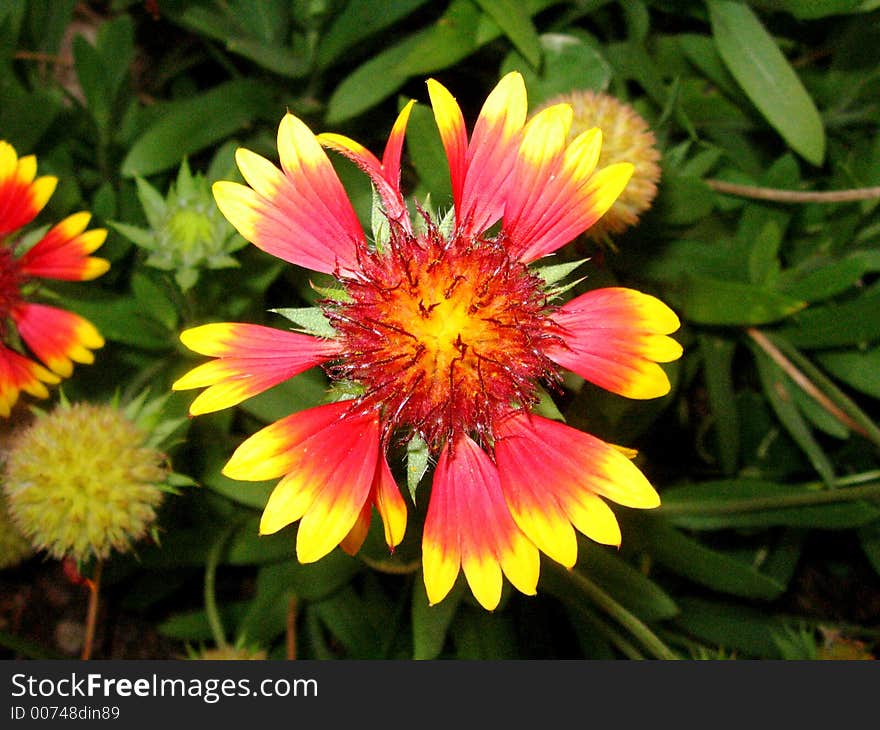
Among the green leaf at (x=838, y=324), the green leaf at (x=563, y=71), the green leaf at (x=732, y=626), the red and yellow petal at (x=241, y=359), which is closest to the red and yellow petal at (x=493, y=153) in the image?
the red and yellow petal at (x=241, y=359)

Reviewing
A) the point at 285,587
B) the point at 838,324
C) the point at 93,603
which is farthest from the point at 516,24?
the point at 93,603

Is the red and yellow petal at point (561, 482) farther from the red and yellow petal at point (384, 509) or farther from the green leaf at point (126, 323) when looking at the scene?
the green leaf at point (126, 323)

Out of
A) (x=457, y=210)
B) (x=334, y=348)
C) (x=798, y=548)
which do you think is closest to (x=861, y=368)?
(x=798, y=548)

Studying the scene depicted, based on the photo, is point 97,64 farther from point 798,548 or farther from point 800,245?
point 798,548

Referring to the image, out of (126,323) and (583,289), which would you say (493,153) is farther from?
(126,323)

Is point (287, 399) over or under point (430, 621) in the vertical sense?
over

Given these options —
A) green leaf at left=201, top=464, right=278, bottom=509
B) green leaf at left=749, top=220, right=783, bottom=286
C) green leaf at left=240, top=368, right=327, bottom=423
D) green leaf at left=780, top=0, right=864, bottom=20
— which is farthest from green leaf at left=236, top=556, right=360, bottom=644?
green leaf at left=780, top=0, right=864, bottom=20
